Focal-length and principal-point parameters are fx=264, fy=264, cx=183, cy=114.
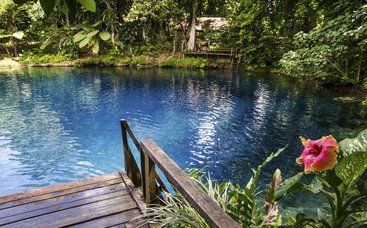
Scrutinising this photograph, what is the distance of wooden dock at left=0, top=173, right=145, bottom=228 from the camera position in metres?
2.17

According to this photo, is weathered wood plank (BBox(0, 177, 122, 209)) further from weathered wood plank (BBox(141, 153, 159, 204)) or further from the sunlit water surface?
the sunlit water surface

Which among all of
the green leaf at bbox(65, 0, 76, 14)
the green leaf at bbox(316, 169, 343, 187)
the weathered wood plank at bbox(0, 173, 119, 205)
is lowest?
the weathered wood plank at bbox(0, 173, 119, 205)

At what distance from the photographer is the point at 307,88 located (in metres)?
11.1

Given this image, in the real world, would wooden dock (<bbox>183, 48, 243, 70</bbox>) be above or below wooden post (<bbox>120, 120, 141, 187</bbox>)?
above

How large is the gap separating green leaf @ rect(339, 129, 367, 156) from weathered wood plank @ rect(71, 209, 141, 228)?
1.65m

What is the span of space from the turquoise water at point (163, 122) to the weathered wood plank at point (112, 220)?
2.87 meters

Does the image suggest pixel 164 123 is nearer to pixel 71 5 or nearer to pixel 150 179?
pixel 150 179

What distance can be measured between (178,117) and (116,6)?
1426cm

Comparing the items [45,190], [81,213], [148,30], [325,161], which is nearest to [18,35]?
[148,30]

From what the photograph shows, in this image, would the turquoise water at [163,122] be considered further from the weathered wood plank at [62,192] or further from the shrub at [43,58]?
the shrub at [43,58]

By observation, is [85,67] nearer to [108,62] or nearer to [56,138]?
[108,62]

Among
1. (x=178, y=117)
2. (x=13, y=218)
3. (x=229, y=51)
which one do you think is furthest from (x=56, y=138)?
(x=229, y=51)

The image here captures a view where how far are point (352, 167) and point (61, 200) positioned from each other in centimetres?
241

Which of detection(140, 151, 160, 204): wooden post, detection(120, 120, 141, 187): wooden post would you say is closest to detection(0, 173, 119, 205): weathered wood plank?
detection(120, 120, 141, 187): wooden post
